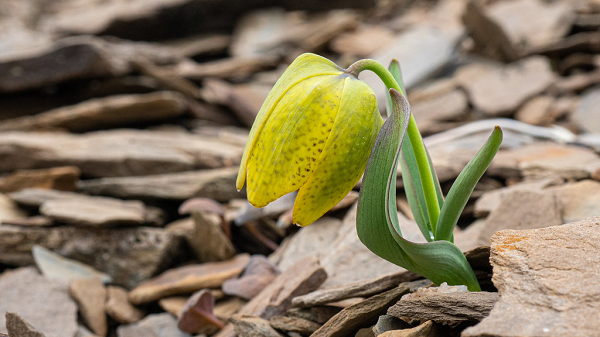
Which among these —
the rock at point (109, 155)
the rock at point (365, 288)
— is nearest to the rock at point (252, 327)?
the rock at point (365, 288)

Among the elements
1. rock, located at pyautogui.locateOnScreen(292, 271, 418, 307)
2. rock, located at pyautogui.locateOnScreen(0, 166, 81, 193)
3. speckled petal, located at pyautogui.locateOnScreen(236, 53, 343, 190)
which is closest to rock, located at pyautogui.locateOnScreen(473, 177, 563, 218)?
rock, located at pyautogui.locateOnScreen(292, 271, 418, 307)

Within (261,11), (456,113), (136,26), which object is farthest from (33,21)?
(456,113)

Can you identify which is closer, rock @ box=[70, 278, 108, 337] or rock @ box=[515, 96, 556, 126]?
rock @ box=[70, 278, 108, 337]

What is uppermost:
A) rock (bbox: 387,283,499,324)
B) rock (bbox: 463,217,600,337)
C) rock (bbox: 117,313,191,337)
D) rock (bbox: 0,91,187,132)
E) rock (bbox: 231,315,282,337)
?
A: rock (bbox: 0,91,187,132)

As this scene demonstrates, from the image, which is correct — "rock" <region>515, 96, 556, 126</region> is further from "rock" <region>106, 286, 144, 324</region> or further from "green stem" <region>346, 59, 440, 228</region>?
"rock" <region>106, 286, 144, 324</region>

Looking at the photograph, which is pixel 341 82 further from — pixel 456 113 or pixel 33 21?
pixel 33 21

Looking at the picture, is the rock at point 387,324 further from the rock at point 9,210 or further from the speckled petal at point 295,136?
the rock at point 9,210

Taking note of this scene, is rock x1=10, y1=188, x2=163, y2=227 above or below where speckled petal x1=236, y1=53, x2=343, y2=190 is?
below
